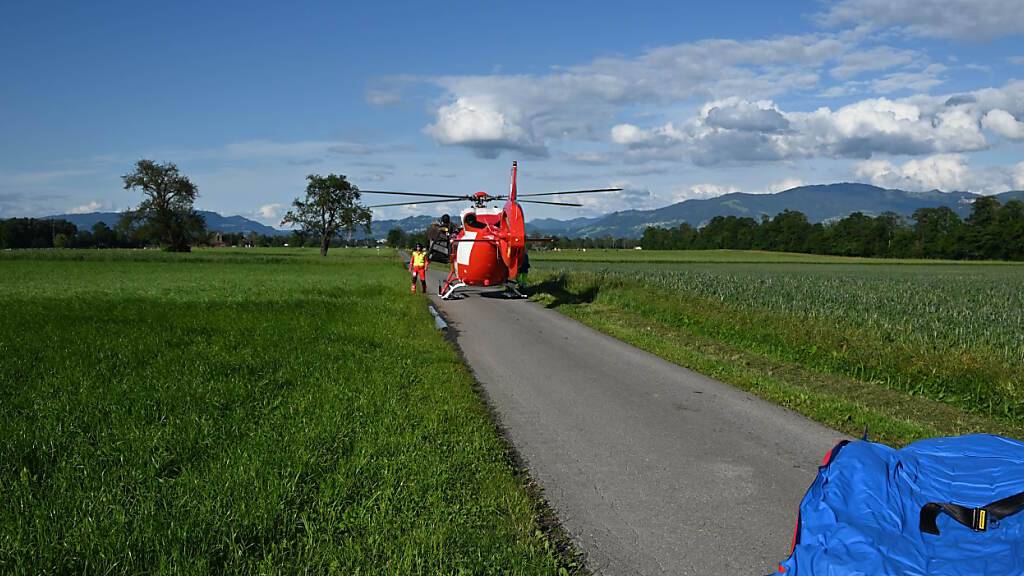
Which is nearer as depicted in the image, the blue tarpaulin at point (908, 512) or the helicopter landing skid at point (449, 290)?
the blue tarpaulin at point (908, 512)

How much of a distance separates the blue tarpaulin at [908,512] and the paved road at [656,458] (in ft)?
3.37

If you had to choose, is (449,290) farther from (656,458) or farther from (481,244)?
(656,458)

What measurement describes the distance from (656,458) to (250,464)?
359cm

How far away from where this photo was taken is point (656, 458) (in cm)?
650

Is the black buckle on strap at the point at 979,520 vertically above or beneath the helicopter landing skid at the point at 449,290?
above

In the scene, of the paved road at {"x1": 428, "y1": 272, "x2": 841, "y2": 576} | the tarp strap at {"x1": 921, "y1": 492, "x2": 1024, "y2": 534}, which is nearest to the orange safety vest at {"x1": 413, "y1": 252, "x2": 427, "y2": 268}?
the paved road at {"x1": 428, "y1": 272, "x2": 841, "y2": 576}

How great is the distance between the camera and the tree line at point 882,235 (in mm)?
88625

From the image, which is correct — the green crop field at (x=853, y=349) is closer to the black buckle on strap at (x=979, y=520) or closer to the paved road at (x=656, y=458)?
the paved road at (x=656, y=458)

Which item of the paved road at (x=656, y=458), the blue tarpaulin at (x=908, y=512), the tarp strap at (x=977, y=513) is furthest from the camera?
the paved road at (x=656, y=458)

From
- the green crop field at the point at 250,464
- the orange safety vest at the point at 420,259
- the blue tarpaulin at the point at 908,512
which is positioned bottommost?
the green crop field at the point at 250,464

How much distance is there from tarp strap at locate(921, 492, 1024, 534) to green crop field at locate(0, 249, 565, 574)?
201 centimetres

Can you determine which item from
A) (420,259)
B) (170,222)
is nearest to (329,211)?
(170,222)

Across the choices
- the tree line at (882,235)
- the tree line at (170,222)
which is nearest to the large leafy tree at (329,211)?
the tree line at (170,222)

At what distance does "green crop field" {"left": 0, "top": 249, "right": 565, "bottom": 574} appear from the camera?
13.1 ft
